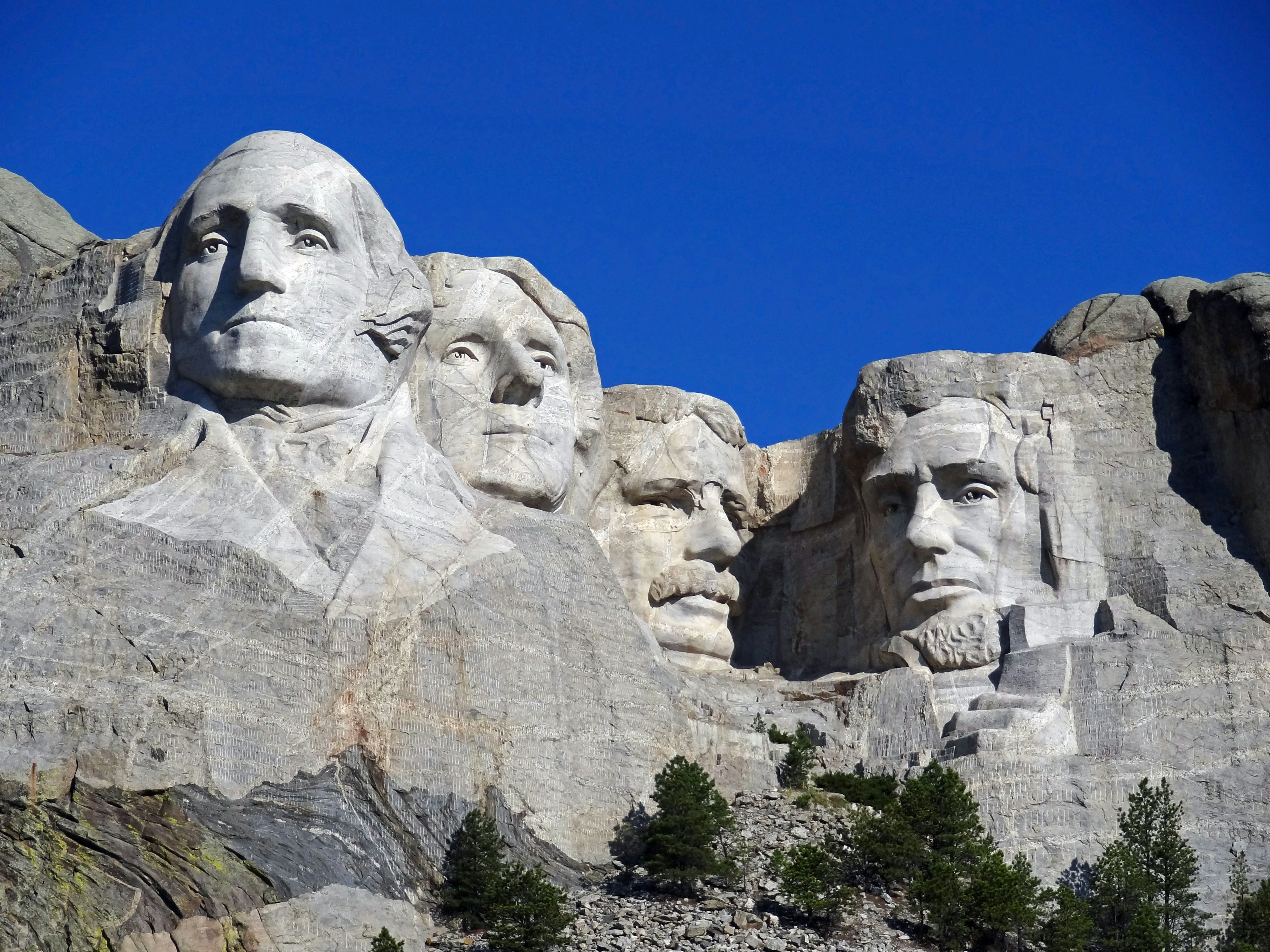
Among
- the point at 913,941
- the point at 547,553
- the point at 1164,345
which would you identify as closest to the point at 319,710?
the point at 547,553

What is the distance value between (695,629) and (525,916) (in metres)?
7.76

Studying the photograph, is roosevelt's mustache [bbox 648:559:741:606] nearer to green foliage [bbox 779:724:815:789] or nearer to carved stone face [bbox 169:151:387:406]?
green foliage [bbox 779:724:815:789]

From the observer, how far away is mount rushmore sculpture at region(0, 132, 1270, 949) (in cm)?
1891

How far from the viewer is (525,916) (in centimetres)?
1794

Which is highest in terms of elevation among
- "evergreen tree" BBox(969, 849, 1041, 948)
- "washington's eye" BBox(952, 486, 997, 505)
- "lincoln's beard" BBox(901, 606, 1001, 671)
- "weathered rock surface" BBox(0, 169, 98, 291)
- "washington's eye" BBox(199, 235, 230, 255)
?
"weathered rock surface" BBox(0, 169, 98, 291)

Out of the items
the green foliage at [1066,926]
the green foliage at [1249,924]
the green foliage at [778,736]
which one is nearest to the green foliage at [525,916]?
the green foliage at [1066,926]

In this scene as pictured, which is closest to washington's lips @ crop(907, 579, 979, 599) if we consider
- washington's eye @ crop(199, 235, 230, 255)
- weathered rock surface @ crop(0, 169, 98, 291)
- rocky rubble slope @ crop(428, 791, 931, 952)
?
rocky rubble slope @ crop(428, 791, 931, 952)

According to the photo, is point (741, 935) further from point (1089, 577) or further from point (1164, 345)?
point (1164, 345)

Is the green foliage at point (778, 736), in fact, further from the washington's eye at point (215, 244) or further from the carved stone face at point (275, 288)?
the washington's eye at point (215, 244)

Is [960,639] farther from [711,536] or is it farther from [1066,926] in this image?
[1066,926]

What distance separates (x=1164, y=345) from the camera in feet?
84.4

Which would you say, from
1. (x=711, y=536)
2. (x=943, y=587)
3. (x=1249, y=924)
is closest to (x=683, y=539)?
(x=711, y=536)

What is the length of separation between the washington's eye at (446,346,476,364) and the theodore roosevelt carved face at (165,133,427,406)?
155cm

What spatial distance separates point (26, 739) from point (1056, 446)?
11.2 metres
